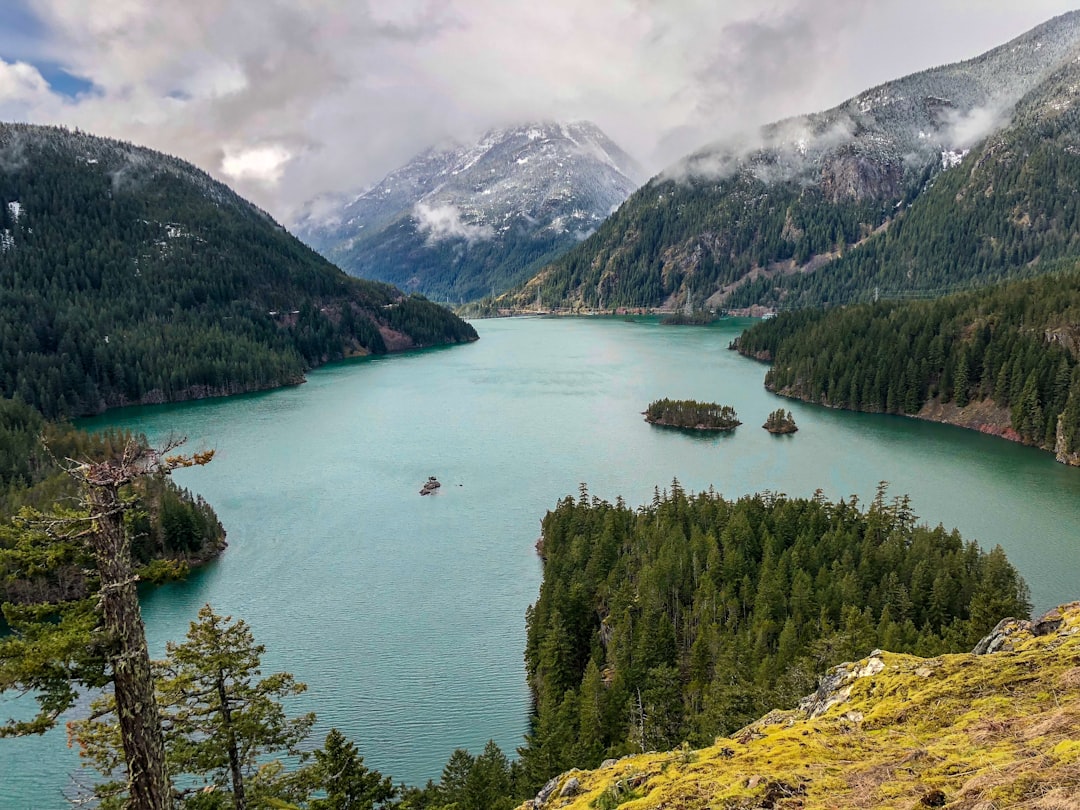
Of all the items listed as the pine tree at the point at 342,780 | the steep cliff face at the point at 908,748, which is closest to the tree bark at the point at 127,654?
the steep cliff face at the point at 908,748

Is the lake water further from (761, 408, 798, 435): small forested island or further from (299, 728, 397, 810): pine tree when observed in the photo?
(299, 728, 397, 810): pine tree

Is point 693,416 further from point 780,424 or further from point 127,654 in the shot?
point 127,654

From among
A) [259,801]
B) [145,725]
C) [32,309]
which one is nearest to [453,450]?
[259,801]

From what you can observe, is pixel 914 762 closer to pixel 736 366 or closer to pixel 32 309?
pixel 736 366

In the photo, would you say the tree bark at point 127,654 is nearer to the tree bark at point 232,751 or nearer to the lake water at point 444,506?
the tree bark at point 232,751

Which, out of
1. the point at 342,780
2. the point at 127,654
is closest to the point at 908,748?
the point at 127,654

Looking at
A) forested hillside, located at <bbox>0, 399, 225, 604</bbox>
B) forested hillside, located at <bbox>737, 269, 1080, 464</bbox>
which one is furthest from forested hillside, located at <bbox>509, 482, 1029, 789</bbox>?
forested hillside, located at <bbox>737, 269, 1080, 464</bbox>
